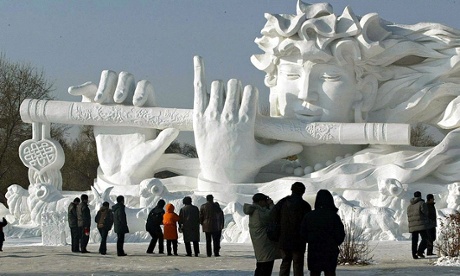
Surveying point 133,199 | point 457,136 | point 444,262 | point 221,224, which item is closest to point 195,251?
point 221,224

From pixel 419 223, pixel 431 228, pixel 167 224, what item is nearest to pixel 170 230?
pixel 167 224

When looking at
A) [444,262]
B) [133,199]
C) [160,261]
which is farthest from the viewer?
[133,199]

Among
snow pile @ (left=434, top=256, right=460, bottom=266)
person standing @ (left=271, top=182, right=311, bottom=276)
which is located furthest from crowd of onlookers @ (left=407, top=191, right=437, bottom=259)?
person standing @ (left=271, top=182, right=311, bottom=276)

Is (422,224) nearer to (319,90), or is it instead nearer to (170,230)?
(170,230)

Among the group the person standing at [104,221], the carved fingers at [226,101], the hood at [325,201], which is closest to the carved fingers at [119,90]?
the carved fingers at [226,101]

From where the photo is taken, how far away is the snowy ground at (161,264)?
14.5m

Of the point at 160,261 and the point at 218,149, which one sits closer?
the point at 160,261

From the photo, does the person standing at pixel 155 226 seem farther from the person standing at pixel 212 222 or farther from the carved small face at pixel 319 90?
the carved small face at pixel 319 90

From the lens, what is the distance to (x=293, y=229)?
1164 centimetres

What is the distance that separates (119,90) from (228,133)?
2969 millimetres

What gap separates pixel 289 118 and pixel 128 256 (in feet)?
27.7

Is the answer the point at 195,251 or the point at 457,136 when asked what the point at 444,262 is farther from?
the point at 457,136

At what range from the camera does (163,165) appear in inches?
1004

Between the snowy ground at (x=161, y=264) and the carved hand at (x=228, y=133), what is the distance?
5159 mm
